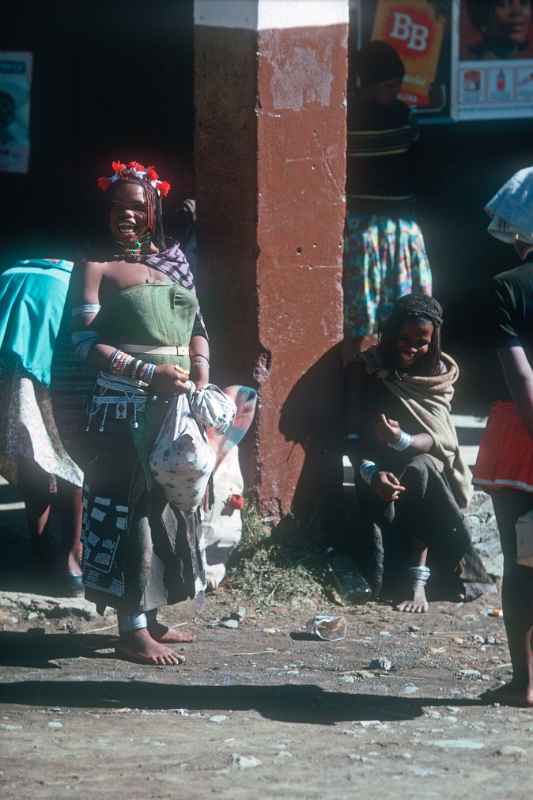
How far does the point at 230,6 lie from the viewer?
6336 millimetres

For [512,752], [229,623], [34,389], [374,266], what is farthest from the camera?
[374,266]

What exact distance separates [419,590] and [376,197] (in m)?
2.30

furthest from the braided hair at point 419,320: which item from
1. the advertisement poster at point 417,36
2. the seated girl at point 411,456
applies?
the advertisement poster at point 417,36

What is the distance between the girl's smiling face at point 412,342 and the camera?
6.37m

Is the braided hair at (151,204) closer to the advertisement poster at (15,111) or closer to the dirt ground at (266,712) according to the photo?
the dirt ground at (266,712)

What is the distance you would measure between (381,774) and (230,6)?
3519 millimetres

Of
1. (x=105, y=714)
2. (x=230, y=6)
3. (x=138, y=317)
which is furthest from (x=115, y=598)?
(x=230, y=6)

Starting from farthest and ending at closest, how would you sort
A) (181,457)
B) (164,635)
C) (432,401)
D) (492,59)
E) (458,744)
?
(492,59) < (432,401) < (164,635) < (181,457) < (458,744)

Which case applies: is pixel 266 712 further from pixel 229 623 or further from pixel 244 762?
pixel 229 623

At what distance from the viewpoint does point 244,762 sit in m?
4.32

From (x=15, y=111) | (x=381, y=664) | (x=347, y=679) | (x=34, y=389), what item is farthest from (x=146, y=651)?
(x=15, y=111)

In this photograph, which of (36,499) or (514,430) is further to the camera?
(36,499)

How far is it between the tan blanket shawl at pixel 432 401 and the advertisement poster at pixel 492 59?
9.66ft

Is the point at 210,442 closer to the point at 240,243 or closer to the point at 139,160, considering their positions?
the point at 240,243
